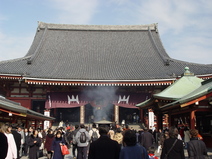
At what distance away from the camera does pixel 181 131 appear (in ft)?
49.5

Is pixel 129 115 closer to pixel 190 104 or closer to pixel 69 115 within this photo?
pixel 69 115

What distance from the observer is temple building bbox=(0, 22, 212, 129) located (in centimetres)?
2394

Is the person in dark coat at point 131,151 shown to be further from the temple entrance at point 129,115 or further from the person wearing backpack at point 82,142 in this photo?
the temple entrance at point 129,115

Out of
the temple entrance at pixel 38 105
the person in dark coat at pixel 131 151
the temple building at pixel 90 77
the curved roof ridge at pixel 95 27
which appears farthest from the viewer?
the curved roof ridge at pixel 95 27

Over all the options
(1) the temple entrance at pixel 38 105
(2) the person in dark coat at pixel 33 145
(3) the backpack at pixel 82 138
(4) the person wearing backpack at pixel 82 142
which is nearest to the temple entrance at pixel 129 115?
(1) the temple entrance at pixel 38 105

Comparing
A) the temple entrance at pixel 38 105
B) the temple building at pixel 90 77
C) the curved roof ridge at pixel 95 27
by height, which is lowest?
the temple entrance at pixel 38 105

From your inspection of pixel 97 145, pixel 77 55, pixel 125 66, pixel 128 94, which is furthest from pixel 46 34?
pixel 97 145

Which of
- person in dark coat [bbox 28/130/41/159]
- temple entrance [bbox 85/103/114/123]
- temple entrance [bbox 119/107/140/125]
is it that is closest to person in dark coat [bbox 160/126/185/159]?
person in dark coat [bbox 28/130/41/159]

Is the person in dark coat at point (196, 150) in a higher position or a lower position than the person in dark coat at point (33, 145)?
higher

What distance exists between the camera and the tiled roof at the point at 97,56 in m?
25.0

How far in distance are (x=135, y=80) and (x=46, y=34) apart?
14.6 m

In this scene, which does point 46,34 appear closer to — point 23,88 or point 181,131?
point 23,88

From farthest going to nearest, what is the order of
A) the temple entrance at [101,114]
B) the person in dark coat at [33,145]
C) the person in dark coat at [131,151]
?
1. the temple entrance at [101,114]
2. the person in dark coat at [33,145]
3. the person in dark coat at [131,151]

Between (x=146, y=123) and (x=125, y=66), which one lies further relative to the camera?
(x=125, y=66)
